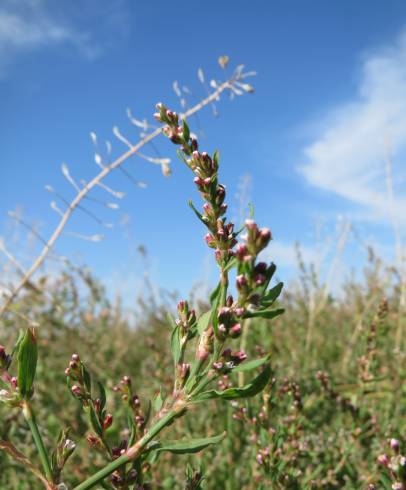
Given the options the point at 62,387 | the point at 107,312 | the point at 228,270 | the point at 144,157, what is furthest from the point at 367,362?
the point at 107,312

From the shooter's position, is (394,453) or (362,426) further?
(362,426)

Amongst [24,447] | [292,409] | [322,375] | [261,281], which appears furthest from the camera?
[24,447]

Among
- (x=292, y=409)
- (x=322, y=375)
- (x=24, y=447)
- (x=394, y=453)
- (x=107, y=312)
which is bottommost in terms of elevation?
(x=24, y=447)

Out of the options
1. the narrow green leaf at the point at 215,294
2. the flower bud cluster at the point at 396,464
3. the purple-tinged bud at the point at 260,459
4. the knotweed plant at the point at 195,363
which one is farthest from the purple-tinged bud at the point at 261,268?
the purple-tinged bud at the point at 260,459

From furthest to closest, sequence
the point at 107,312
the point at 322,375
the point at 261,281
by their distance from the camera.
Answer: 1. the point at 107,312
2. the point at 322,375
3. the point at 261,281

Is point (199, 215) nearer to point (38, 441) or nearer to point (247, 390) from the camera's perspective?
point (247, 390)

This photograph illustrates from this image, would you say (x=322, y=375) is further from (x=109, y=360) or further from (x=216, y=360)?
(x=109, y=360)
